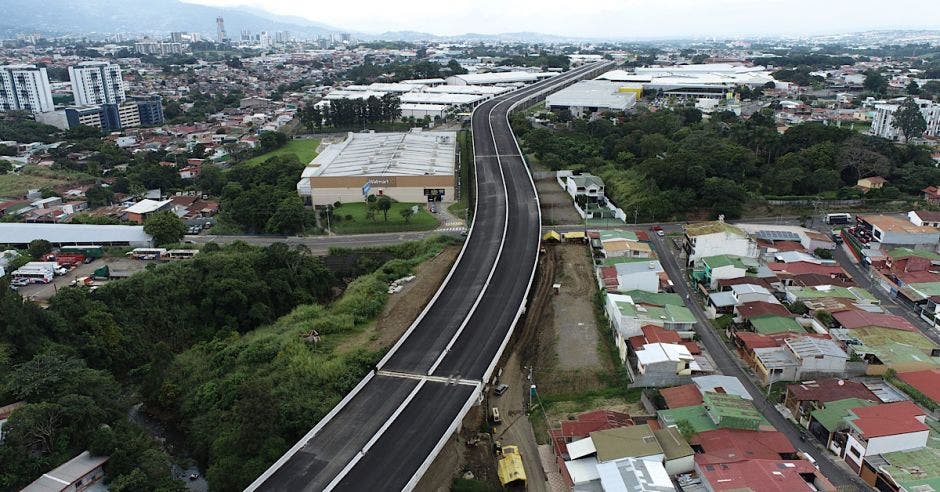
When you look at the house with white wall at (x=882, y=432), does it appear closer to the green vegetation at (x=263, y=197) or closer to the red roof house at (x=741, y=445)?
the red roof house at (x=741, y=445)

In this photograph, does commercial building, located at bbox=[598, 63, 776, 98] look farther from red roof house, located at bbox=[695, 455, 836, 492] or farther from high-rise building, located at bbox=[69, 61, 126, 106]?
high-rise building, located at bbox=[69, 61, 126, 106]

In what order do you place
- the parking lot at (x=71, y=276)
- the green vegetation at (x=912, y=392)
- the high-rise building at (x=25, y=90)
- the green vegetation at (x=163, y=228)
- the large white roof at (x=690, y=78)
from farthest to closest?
the large white roof at (x=690, y=78) < the high-rise building at (x=25, y=90) < the green vegetation at (x=163, y=228) < the parking lot at (x=71, y=276) < the green vegetation at (x=912, y=392)

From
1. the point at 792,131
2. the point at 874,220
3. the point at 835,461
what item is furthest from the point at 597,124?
the point at 835,461

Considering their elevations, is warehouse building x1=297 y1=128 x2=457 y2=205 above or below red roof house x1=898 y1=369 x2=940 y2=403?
above

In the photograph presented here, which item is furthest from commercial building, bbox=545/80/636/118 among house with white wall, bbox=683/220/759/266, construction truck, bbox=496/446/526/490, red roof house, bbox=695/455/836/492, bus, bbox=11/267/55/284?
red roof house, bbox=695/455/836/492

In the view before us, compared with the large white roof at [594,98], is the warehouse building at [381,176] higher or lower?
lower

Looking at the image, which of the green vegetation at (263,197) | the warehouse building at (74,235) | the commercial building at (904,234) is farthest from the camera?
the green vegetation at (263,197)

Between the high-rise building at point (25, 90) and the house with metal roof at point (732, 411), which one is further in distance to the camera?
the high-rise building at point (25, 90)

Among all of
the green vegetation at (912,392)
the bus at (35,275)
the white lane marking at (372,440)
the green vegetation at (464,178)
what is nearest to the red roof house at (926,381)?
the green vegetation at (912,392)
